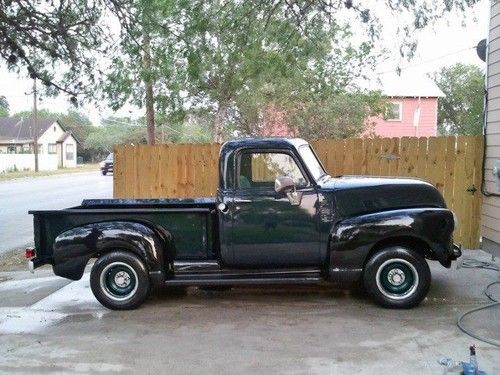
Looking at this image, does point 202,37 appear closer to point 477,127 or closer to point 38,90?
A: point 38,90

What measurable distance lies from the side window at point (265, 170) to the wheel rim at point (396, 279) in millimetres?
1288

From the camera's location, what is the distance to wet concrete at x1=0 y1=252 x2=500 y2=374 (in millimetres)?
4305

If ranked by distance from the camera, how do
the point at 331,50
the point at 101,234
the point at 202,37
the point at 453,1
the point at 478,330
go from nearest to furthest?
the point at 478,330
the point at 101,234
the point at 453,1
the point at 202,37
the point at 331,50

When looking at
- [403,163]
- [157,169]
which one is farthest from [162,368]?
[403,163]

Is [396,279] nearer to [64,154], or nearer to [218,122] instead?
[218,122]

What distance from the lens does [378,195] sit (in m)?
5.74

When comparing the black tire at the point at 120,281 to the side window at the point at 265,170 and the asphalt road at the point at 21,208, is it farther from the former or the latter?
the asphalt road at the point at 21,208

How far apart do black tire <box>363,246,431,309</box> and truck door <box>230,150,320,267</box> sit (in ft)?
2.07

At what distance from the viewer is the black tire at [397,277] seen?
5.52 m

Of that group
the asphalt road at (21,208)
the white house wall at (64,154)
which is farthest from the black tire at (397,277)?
the white house wall at (64,154)

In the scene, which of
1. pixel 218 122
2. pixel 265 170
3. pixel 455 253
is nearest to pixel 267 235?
pixel 265 170

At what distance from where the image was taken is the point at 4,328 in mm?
5379

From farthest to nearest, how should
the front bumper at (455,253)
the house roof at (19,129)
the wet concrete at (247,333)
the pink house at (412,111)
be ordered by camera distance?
the house roof at (19,129) < the pink house at (412,111) < the front bumper at (455,253) < the wet concrete at (247,333)

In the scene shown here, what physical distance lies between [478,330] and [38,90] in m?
7.25
